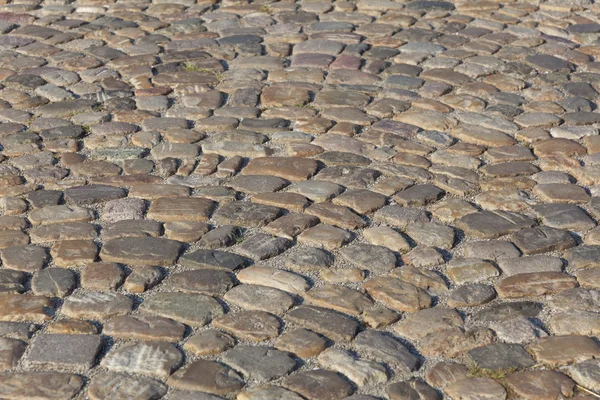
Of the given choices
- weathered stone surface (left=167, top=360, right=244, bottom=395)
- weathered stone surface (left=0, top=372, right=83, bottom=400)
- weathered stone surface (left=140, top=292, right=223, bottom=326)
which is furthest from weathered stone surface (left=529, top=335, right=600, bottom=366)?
weathered stone surface (left=0, top=372, right=83, bottom=400)

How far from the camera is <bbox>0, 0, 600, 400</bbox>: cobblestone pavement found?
338cm

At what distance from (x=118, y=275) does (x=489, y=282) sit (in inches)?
56.1

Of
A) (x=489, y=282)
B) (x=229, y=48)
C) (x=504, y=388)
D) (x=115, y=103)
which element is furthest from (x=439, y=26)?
(x=504, y=388)

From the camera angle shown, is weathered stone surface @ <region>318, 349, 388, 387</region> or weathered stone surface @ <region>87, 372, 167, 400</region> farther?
weathered stone surface @ <region>318, 349, 388, 387</region>

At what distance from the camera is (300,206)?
179 inches

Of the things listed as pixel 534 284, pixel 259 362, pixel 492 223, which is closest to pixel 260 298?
pixel 259 362

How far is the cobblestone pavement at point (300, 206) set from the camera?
338 centimetres

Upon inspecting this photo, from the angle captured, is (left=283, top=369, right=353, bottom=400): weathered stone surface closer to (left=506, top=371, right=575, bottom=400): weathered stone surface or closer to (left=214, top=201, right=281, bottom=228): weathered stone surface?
(left=506, top=371, right=575, bottom=400): weathered stone surface

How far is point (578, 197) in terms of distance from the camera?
182 inches

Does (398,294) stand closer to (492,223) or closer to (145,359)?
(492,223)

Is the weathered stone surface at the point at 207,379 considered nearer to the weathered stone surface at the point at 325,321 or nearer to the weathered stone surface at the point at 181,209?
the weathered stone surface at the point at 325,321

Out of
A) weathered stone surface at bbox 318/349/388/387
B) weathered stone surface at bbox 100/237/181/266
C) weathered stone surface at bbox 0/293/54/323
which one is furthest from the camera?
weathered stone surface at bbox 100/237/181/266

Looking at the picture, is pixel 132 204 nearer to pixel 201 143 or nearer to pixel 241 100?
pixel 201 143

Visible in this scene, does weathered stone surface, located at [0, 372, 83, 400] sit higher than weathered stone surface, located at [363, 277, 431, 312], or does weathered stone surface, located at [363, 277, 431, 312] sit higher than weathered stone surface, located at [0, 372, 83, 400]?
weathered stone surface, located at [0, 372, 83, 400]
